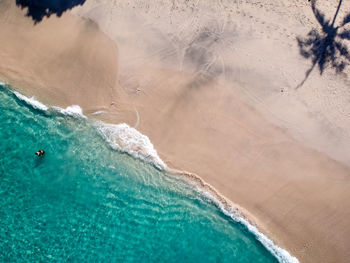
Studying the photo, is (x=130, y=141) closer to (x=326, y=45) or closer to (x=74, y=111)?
(x=74, y=111)

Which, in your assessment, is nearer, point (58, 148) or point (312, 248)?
point (312, 248)

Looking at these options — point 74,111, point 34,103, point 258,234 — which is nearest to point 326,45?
point 258,234

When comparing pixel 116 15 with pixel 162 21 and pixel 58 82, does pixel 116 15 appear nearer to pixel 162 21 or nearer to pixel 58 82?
pixel 162 21

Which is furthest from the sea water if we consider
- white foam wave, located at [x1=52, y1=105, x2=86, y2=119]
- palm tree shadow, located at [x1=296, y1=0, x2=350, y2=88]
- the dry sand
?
palm tree shadow, located at [x1=296, y1=0, x2=350, y2=88]

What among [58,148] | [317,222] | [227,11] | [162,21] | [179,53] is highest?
[227,11]

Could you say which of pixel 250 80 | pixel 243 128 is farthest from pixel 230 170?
pixel 250 80

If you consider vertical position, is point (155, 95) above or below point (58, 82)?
above
